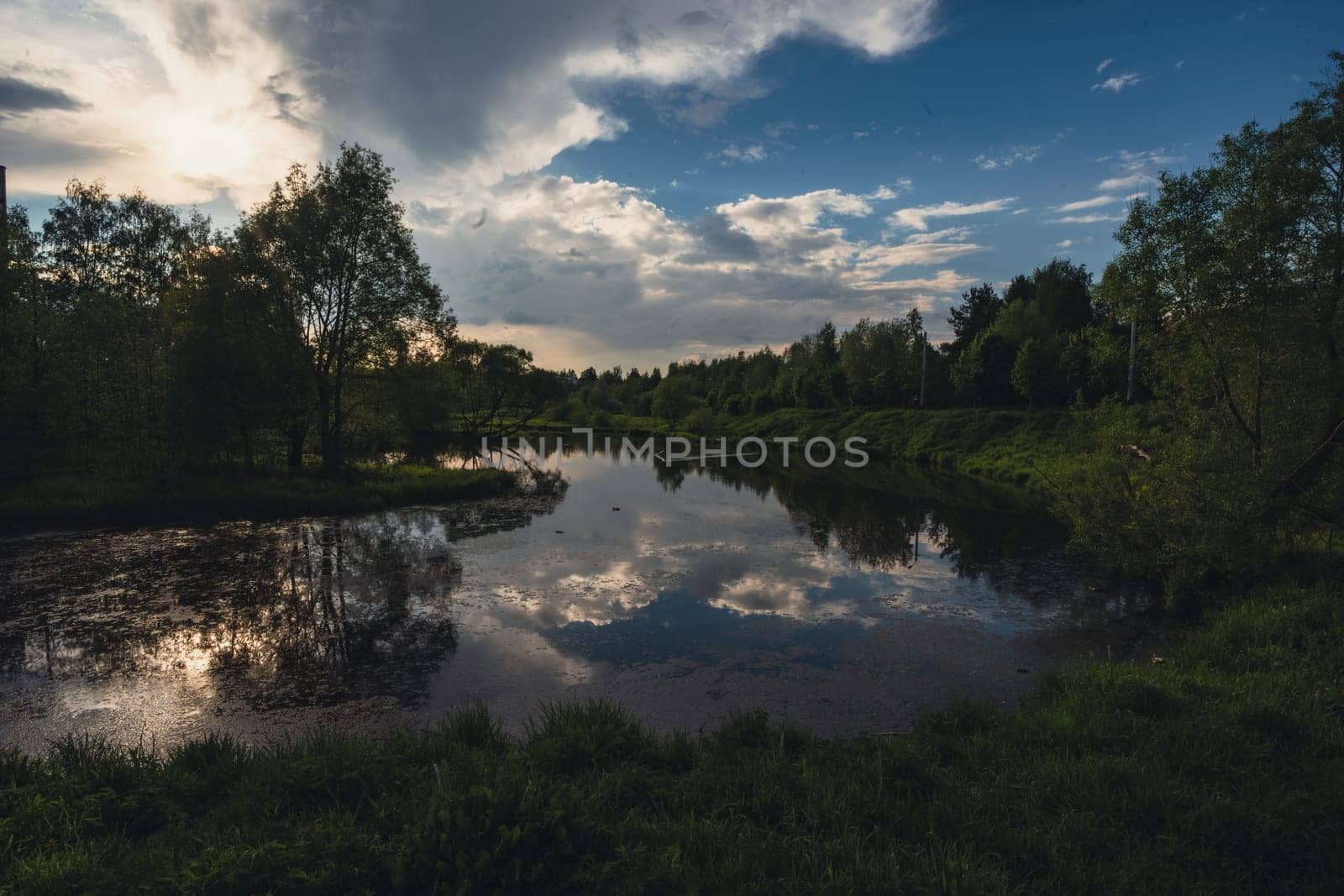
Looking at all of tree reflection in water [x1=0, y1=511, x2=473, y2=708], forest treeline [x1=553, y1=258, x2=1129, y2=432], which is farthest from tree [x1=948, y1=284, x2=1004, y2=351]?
tree reflection in water [x1=0, y1=511, x2=473, y2=708]

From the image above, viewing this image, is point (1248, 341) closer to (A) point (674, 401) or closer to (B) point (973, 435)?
(B) point (973, 435)

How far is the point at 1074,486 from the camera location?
12.4m

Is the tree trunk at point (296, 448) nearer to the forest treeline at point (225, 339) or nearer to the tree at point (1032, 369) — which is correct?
the forest treeline at point (225, 339)

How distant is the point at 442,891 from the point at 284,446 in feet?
81.0

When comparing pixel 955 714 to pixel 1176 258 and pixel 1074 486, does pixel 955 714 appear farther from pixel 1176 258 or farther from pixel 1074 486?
pixel 1176 258

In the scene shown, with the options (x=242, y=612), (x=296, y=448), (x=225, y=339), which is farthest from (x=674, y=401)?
(x=242, y=612)

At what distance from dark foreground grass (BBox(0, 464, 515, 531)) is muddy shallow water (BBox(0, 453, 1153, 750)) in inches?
51.5

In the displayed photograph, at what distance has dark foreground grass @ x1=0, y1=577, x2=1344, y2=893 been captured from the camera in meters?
3.60

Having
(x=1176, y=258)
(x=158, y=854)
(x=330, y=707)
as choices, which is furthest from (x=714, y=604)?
(x=1176, y=258)

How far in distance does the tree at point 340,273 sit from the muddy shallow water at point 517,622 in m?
7.79

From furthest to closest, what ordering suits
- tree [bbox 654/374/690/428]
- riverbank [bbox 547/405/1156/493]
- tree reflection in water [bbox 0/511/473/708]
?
tree [bbox 654/374/690/428] < riverbank [bbox 547/405/1156/493] < tree reflection in water [bbox 0/511/473/708]

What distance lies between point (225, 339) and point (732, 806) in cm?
2079

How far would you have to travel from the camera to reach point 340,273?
2272 centimetres

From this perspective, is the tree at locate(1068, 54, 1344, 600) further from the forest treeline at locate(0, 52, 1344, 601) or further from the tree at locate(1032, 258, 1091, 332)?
the tree at locate(1032, 258, 1091, 332)
